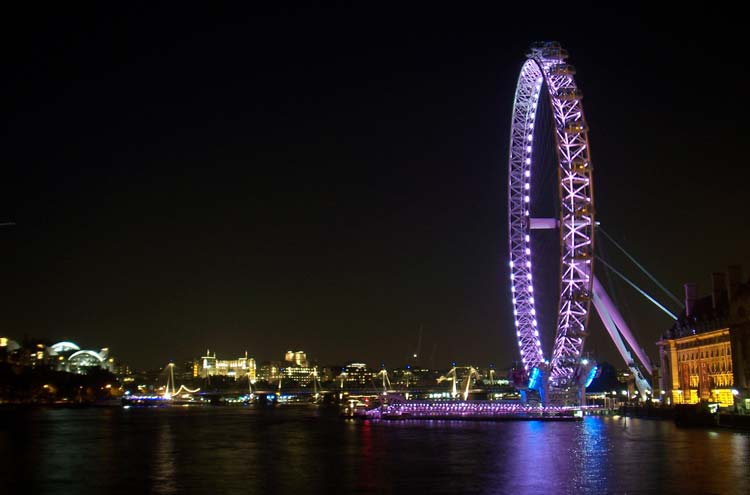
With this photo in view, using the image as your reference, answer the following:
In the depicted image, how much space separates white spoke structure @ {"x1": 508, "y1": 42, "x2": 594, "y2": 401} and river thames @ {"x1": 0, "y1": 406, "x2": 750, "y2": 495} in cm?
1194

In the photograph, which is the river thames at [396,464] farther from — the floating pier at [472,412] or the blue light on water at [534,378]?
the blue light on water at [534,378]

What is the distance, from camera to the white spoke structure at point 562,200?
62.6 metres

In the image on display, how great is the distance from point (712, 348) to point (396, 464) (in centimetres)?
5644

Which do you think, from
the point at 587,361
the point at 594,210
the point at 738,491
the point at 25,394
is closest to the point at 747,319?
the point at 587,361

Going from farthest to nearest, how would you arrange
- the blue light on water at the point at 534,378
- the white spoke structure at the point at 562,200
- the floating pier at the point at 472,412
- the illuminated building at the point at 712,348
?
the blue light on water at the point at 534,378
the floating pier at the point at 472,412
the illuminated building at the point at 712,348
the white spoke structure at the point at 562,200

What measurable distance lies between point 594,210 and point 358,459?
107 feet

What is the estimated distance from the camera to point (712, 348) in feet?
271

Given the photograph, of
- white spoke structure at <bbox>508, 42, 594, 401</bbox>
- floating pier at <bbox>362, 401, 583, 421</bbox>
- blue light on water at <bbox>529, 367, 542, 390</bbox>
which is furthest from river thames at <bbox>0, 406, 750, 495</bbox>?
blue light on water at <bbox>529, 367, 542, 390</bbox>

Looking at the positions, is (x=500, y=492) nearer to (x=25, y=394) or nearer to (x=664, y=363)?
(x=664, y=363)

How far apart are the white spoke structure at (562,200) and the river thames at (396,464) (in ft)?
39.2

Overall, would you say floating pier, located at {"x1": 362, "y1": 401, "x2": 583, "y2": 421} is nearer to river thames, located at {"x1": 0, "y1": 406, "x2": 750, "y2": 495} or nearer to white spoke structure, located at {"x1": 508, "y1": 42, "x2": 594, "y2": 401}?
white spoke structure, located at {"x1": 508, "y1": 42, "x2": 594, "y2": 401}

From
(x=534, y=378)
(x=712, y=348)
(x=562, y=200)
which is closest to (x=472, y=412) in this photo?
(x=534, y=378)

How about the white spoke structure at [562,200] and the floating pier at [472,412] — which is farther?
the floating pier at [472,412]

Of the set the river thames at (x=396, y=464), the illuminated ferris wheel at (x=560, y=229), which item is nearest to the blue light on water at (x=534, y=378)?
the illuminated ferris wheel at (x=560, y=229)
